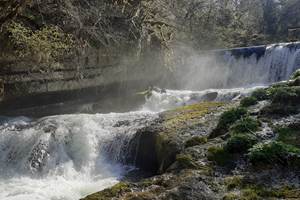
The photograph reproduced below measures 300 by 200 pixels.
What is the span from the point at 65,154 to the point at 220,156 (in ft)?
17.6

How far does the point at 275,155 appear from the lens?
18.9 feet

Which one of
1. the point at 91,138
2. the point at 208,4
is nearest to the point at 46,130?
the point at 91,138

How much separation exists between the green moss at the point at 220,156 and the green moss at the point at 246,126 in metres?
0.67

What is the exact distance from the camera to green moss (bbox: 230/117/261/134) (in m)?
6.86

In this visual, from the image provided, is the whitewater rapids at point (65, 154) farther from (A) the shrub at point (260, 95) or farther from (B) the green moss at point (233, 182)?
(B) the green moss at point (233, 182)

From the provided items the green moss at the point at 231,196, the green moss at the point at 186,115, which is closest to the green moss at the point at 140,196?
the green moss at the point at 231,196

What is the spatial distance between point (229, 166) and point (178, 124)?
3.16 m

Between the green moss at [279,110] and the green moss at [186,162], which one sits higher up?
the green moss at [279,110]

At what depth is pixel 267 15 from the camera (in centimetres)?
4159

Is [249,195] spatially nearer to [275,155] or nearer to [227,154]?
[275,155]

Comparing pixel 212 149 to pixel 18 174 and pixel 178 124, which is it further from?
pixel 18 174

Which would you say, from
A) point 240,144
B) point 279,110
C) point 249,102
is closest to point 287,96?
point 279,110

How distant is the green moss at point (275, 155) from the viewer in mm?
5645

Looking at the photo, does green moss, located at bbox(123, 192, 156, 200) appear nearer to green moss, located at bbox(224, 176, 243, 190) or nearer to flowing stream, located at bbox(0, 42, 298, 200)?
green moss, located at bbox(224, 176, 243, 190)
